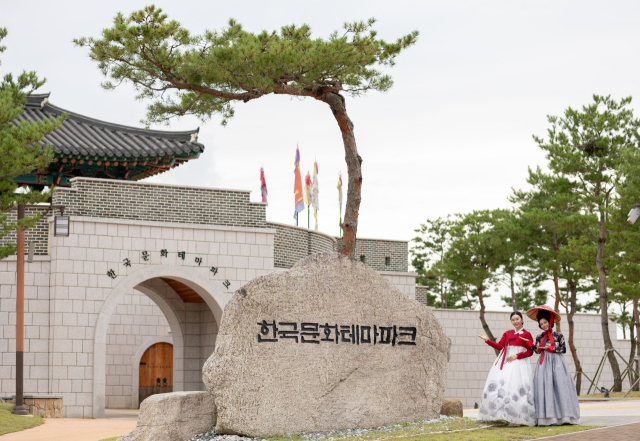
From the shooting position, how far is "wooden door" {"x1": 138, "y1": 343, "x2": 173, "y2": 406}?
1909 cm

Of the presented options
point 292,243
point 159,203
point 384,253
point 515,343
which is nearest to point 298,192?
point 384,253

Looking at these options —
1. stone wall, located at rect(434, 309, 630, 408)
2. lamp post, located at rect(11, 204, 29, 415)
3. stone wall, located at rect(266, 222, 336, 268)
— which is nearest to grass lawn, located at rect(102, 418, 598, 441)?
lamp post, located at rect(11, 204, 29, 415)

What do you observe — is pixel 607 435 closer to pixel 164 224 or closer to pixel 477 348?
pixel 164 224

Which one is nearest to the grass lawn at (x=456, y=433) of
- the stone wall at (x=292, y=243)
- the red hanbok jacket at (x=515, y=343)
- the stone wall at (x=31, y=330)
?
the red hanbok jacket at (x=515, y=343)

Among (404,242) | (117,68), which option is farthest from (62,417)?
(404,242)

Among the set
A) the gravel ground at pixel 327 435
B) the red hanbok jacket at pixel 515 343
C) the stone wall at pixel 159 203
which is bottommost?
the gravel ground at pixel 327 435

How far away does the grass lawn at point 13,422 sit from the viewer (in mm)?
11055

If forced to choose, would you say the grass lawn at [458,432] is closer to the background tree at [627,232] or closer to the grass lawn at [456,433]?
the grass lawn at [456,433]

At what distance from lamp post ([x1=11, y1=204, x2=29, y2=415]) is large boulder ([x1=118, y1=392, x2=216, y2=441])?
5.77 meters

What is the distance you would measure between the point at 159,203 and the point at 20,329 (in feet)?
11.7

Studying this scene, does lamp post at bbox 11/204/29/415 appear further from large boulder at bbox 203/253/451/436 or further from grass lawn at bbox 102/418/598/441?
grass lawn at bbox 102/418/598/441

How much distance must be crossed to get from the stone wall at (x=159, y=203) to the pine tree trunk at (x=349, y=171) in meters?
5.69

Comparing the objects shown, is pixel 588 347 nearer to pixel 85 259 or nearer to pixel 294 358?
pixel 85 259

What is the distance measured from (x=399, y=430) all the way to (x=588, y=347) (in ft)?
52.9
